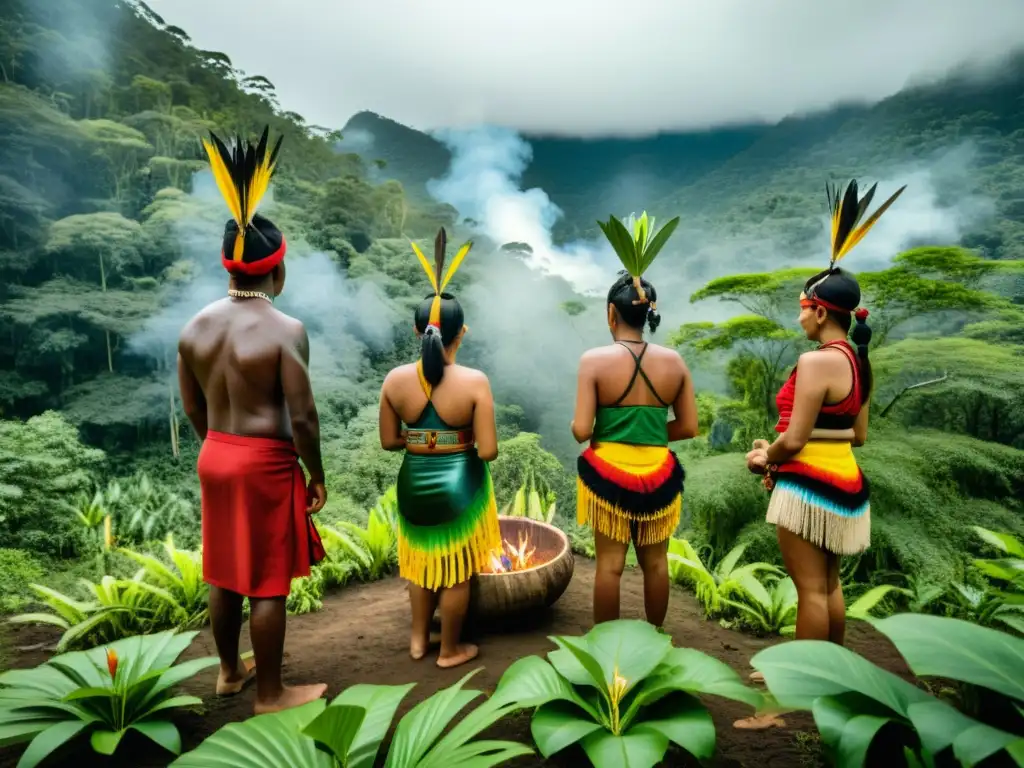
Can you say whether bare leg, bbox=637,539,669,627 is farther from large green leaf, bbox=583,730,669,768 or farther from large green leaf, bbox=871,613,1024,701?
large green leaf, bbox=871,613,1024,701

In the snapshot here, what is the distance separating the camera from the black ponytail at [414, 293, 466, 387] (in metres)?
2.46

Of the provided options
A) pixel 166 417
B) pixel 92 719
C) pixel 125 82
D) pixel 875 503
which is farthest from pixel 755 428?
pixel 125 82

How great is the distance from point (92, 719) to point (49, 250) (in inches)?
330

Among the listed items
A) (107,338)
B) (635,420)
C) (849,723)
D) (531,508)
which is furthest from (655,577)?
(107,338)

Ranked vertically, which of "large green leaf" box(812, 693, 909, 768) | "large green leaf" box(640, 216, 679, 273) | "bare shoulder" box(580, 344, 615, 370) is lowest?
"large green leaf" box(812, 693, 909, 768)

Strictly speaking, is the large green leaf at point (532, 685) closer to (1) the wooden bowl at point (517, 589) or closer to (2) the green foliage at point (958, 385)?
(1) the wooden bowl at point (517, 589)

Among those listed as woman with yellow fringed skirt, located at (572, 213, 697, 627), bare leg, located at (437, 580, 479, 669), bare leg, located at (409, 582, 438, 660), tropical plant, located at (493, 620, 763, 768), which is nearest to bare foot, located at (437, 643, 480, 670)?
bare leg, located at (437, 580, 479, 669)

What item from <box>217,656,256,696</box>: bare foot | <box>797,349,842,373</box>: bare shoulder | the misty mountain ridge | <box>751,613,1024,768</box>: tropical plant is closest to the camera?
<box>751,613,1024,768</box>: tropical plant

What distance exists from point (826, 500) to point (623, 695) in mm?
1118

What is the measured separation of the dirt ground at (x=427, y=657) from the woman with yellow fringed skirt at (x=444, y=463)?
0.26 meters

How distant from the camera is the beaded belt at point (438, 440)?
101 inches

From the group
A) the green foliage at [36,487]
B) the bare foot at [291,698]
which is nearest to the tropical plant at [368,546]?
the bare foot at [291,698]

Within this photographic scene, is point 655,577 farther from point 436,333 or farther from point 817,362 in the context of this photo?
point 436,333

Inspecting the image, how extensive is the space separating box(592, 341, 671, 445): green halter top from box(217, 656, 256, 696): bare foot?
6.26 feet
